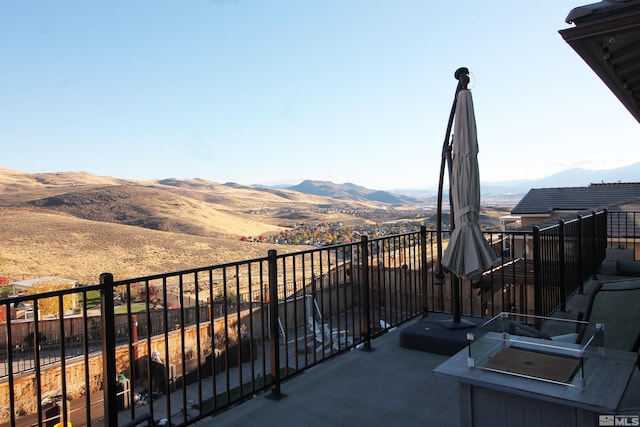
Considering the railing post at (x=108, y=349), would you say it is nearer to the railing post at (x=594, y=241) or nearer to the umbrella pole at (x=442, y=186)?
the umbrella pole at (x=442, y=186)

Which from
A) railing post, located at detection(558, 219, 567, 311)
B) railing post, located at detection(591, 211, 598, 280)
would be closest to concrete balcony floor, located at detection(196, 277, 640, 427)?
railing post, located at detection(558, 219, 567, 311)

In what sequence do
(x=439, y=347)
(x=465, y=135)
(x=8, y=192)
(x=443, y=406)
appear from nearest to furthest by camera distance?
(x=443, y=406) → (x=465, y=135) → (x=439, y=347) → (x=8, y=192)

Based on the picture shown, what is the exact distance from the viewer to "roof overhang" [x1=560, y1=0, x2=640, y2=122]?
182 cm

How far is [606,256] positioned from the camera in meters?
7.76

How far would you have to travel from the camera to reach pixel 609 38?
2.01 m

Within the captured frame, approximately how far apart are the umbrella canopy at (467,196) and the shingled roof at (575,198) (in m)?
17.1

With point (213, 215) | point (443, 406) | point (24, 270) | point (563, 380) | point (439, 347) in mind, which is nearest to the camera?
point (563, 380)

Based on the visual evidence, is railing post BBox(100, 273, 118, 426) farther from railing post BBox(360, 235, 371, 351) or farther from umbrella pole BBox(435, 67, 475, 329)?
umbrella pole BBox(435, 67, 475, 329)

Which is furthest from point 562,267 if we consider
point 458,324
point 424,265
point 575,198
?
point 575,198

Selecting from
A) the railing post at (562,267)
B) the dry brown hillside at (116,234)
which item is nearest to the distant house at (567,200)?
the railing post at (562,267)

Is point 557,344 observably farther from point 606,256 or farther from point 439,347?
point 606,256

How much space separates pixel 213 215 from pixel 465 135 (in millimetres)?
72960

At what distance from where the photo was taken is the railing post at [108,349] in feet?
7.41

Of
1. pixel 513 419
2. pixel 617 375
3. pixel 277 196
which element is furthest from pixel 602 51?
pixel 277 196
